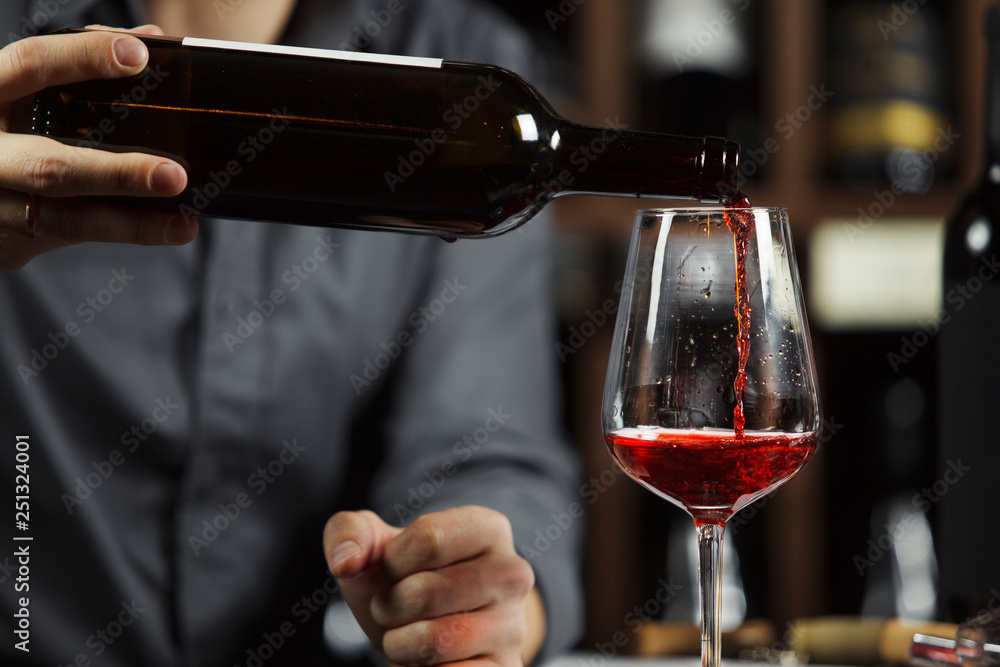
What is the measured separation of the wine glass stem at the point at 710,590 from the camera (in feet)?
1.59

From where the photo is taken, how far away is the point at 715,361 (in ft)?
1.75

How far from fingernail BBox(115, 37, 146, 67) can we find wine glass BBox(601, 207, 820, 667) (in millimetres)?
313

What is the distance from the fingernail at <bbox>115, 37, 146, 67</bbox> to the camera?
0.52 m

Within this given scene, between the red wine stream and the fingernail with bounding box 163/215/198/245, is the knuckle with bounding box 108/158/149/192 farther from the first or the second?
the red wine stream

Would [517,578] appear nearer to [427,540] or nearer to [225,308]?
[427,540]

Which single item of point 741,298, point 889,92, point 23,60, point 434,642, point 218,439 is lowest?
point 434,642

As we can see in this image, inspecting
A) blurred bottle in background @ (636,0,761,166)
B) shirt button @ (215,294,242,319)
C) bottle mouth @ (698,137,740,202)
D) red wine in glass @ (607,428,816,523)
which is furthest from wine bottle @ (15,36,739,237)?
blurred bottle in background @ (636,0,761,166)

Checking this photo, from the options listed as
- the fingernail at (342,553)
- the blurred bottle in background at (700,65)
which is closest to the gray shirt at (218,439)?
the fingernail at (342,553)

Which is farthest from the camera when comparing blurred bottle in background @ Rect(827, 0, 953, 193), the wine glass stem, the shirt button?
blurred bottle in background @ Rect(827, 0, 953, 193)

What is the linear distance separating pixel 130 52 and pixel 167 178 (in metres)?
0.07

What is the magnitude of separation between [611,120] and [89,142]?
3.74 feet

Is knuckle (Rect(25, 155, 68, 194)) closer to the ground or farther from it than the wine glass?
farther from it

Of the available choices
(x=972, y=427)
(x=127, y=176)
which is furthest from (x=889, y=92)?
(x=127, y=176)

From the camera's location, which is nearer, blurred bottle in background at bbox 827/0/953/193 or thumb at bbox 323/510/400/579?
thumb at bbox 323/510/400/579
